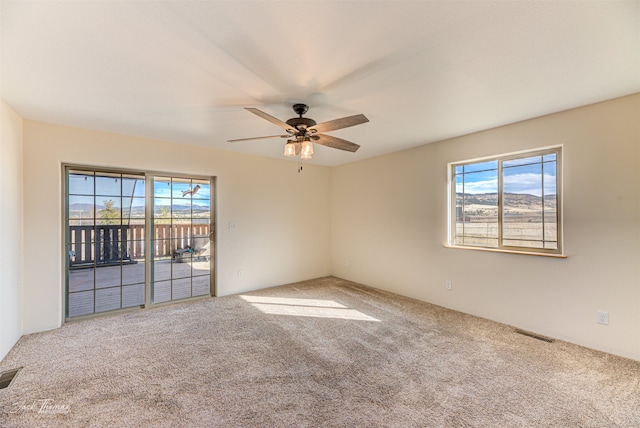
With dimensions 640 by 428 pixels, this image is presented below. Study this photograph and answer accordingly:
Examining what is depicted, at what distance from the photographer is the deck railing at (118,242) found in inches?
141

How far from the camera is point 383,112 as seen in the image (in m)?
2.93

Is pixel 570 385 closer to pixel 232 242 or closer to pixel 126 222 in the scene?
pixel 232 242

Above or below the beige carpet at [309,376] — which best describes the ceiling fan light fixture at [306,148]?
above

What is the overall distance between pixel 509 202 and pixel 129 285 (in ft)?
17.7

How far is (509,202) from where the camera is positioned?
3455 mm

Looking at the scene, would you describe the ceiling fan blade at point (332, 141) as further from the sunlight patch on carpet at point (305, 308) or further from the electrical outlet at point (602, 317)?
the electrical outlet at point (602, 317)

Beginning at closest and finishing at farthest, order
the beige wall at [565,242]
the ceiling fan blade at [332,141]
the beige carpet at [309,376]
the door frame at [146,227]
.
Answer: the beige carpet at [309,376], the beige wall at [565,242], the ceiling fan blade at [332,141], the door frame at [146,227]

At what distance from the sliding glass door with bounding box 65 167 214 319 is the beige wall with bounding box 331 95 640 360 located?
3254 mm

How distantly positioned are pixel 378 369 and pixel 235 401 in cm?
121

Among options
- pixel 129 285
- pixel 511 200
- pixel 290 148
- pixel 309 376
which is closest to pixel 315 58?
pixel 290 148

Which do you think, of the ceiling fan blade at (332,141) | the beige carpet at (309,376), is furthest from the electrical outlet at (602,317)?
the ceiling fan blade at (332,141)

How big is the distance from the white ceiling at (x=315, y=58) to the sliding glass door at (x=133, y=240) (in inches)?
41.2

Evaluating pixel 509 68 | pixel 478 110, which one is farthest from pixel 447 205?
pixel 509 68

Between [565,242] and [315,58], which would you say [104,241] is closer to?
[315,58]
